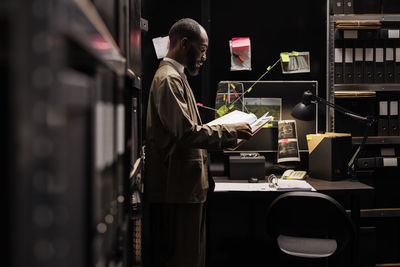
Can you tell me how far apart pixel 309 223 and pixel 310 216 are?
0.04m

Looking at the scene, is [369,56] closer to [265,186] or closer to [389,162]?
[389,162]

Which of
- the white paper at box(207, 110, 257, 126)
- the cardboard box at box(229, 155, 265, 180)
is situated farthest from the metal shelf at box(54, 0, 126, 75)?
the cardboard box at box(229, 155, 265, 180)

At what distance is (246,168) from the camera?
8.57 feet

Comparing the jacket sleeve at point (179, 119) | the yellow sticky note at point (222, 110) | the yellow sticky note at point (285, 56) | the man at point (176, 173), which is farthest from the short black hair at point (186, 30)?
the yellow sticky note at point (285, 56)

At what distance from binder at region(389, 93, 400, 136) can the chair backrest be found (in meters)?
1.34

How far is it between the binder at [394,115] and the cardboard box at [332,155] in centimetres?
45

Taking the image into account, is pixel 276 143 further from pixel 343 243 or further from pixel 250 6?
pixel 343 243

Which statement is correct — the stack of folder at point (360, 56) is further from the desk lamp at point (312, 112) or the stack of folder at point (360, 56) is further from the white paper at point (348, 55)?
the desk lamp at point (312, 112)

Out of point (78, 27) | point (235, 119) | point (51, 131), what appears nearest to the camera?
point (51, 131)

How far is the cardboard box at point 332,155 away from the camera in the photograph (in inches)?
98.2

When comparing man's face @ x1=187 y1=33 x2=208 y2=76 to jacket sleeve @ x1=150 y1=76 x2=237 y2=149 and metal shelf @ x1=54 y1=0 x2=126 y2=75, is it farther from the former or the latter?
metal shelf @ x1=54 y1=0 x2=126 y2=75

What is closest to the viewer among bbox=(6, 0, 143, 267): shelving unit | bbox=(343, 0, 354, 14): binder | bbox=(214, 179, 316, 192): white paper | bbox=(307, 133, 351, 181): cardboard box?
bbox=(6, 0, 143, 267): shelving unit

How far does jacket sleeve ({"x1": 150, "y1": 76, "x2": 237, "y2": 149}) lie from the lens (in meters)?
1.68

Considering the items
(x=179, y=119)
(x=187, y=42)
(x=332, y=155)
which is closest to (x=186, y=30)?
(x=187, y=42)
